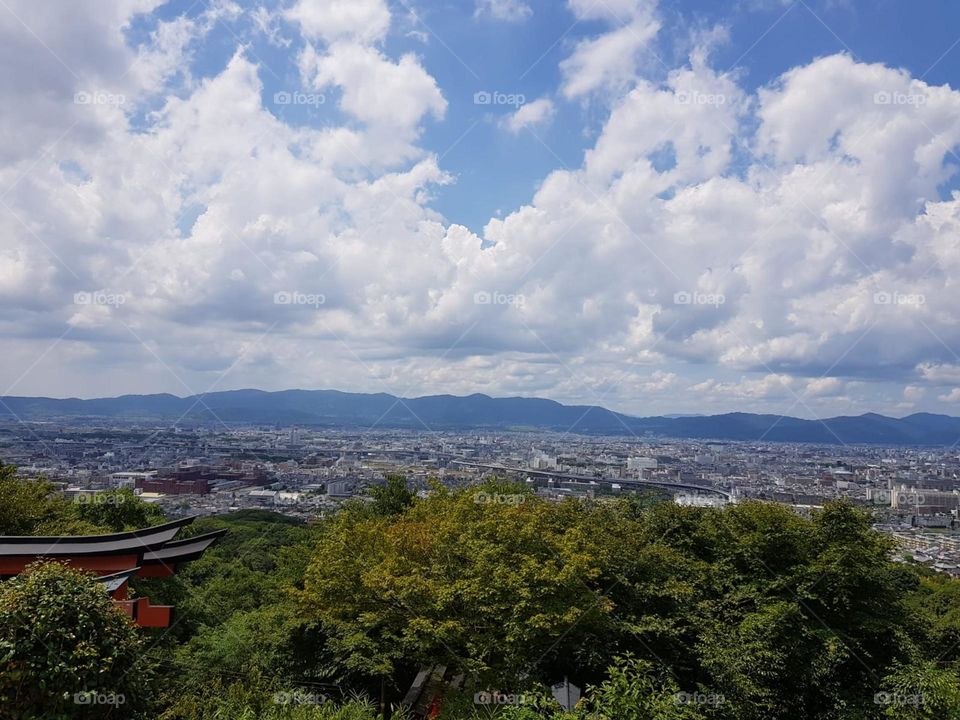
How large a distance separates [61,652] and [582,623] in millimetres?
9003

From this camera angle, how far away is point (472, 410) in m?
145

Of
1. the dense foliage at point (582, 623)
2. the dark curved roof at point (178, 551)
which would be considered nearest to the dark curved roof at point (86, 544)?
the dark curved roof at point (178, 551)

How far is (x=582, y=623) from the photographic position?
475 inches

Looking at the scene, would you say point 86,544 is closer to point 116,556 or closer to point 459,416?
point 116,556

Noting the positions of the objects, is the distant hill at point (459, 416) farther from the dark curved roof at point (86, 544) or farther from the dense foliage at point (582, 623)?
the dark curved roof at point (86, 544)

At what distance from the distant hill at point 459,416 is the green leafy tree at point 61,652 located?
7445cm

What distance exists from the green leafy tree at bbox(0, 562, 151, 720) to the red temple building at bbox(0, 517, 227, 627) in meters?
1.78

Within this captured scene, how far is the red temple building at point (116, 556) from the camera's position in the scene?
8.45 m

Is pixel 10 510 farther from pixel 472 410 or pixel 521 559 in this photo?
pixel 472 410

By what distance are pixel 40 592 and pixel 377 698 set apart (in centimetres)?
1027

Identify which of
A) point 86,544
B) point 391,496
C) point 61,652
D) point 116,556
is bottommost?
point 391,496

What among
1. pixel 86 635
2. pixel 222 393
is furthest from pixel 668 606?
pixel 222 393

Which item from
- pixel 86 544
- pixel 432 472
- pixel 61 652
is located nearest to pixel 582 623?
pixel 86 544

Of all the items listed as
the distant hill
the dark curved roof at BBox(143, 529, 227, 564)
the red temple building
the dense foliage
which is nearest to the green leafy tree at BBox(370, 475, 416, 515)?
the dense foliage
